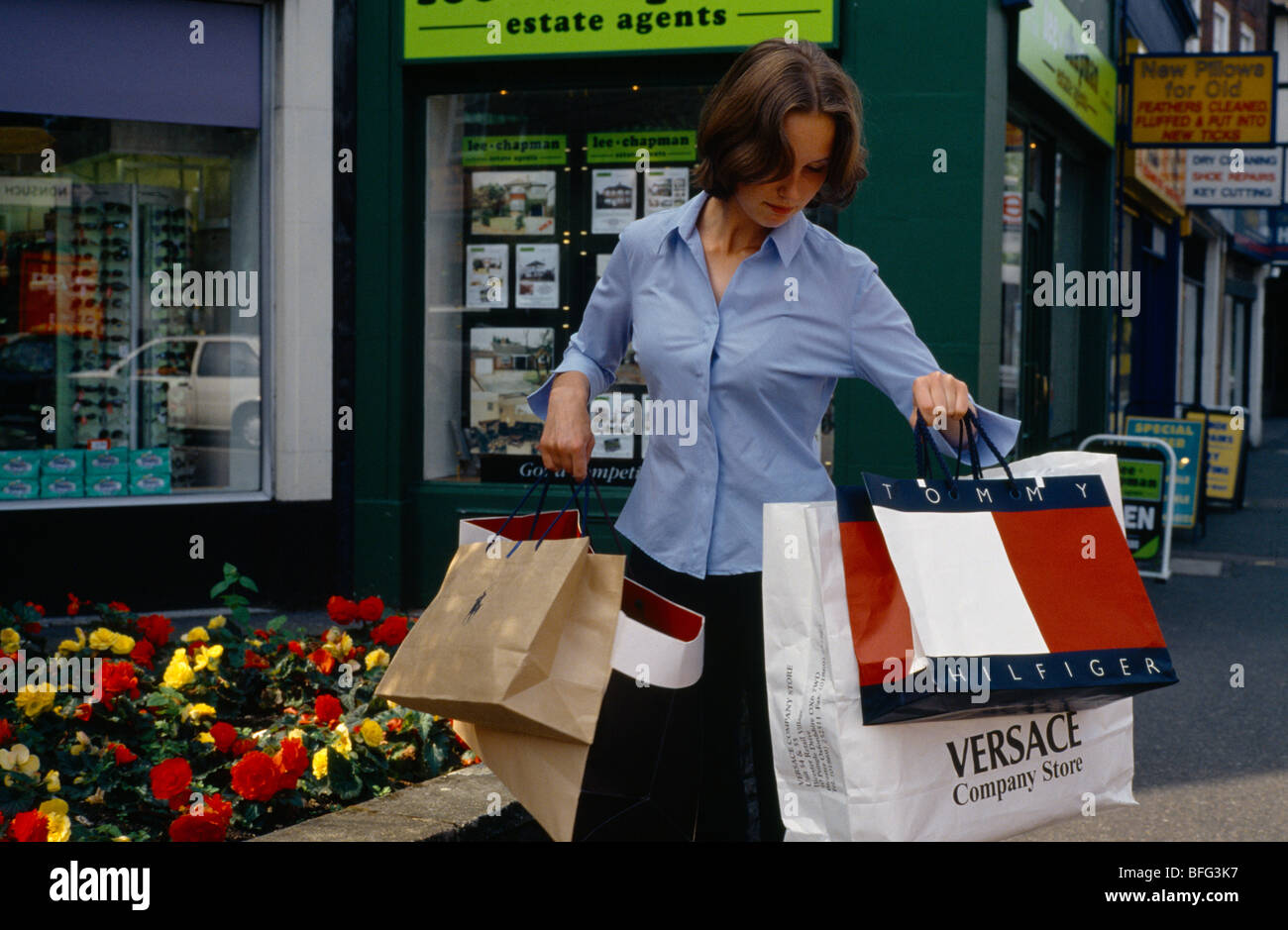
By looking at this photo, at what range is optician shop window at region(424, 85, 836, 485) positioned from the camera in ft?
25.8

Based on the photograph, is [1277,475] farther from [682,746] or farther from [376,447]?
[682,746]

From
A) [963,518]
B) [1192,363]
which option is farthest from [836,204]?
[1192,363]

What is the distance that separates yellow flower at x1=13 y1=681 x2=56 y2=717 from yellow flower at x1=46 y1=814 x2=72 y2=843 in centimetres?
107

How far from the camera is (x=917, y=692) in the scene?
203 cm

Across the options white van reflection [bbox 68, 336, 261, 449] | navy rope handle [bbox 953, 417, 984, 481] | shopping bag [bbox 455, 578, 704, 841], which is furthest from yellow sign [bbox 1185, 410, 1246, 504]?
shopping bag [bbox 455, 578, 704, 841]

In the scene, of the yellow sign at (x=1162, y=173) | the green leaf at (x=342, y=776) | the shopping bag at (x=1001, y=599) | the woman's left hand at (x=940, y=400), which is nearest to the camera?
the shopping bag at (x=1001, y=599)

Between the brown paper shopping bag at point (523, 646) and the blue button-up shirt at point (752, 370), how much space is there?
0.96ft

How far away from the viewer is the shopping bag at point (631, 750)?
7.42 ft

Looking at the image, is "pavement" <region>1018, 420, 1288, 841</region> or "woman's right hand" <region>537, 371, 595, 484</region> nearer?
"woman's right hand" <region>537, 371, 595, 484</region>

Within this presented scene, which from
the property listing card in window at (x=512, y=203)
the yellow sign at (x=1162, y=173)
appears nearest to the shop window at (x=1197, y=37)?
the yellow sign at (x=1162, y=173)

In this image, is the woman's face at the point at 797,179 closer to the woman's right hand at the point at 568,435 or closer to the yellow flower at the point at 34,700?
the woman's right hand at the point at 568,435

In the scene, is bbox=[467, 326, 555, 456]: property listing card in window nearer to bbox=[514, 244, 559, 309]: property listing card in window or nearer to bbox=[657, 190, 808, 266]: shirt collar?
bbox=[514, 244, 559, 309]: property listing card in window

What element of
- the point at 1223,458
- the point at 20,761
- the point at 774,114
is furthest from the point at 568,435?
the point at 1223,458

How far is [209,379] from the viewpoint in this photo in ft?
25.6
